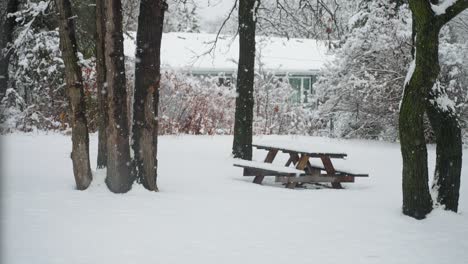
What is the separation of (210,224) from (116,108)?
7.08 feet

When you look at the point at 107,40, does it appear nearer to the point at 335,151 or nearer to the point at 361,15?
the point at 335,151

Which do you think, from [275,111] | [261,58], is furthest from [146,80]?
[261,58]

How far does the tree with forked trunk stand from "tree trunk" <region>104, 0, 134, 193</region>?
3586mm

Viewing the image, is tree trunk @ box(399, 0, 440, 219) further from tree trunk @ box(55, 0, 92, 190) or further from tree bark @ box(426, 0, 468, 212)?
tree trunk @ box(55, 0, 92, 190)

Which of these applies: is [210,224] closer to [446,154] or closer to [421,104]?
[421,104]

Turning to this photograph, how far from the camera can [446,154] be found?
761 centimetres

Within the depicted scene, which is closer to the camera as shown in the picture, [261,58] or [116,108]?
[116,108]

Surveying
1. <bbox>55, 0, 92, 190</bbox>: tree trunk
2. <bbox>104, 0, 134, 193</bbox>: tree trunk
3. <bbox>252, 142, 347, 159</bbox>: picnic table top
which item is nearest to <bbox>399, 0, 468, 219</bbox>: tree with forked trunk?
<bbox>252, 142, 347, 159</bbox>: picnic table top

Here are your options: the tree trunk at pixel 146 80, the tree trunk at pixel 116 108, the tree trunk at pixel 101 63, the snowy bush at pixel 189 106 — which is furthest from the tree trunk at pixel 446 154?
the snowy bush at pixel 189 106

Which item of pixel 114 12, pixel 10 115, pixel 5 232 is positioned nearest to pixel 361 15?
pixel 10 115

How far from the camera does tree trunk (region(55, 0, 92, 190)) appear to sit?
785 centimetres

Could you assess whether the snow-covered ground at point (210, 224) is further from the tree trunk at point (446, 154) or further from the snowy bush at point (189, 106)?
the snowy bush at point (189, 106)

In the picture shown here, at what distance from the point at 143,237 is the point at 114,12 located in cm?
318

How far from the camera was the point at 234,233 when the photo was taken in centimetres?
630
